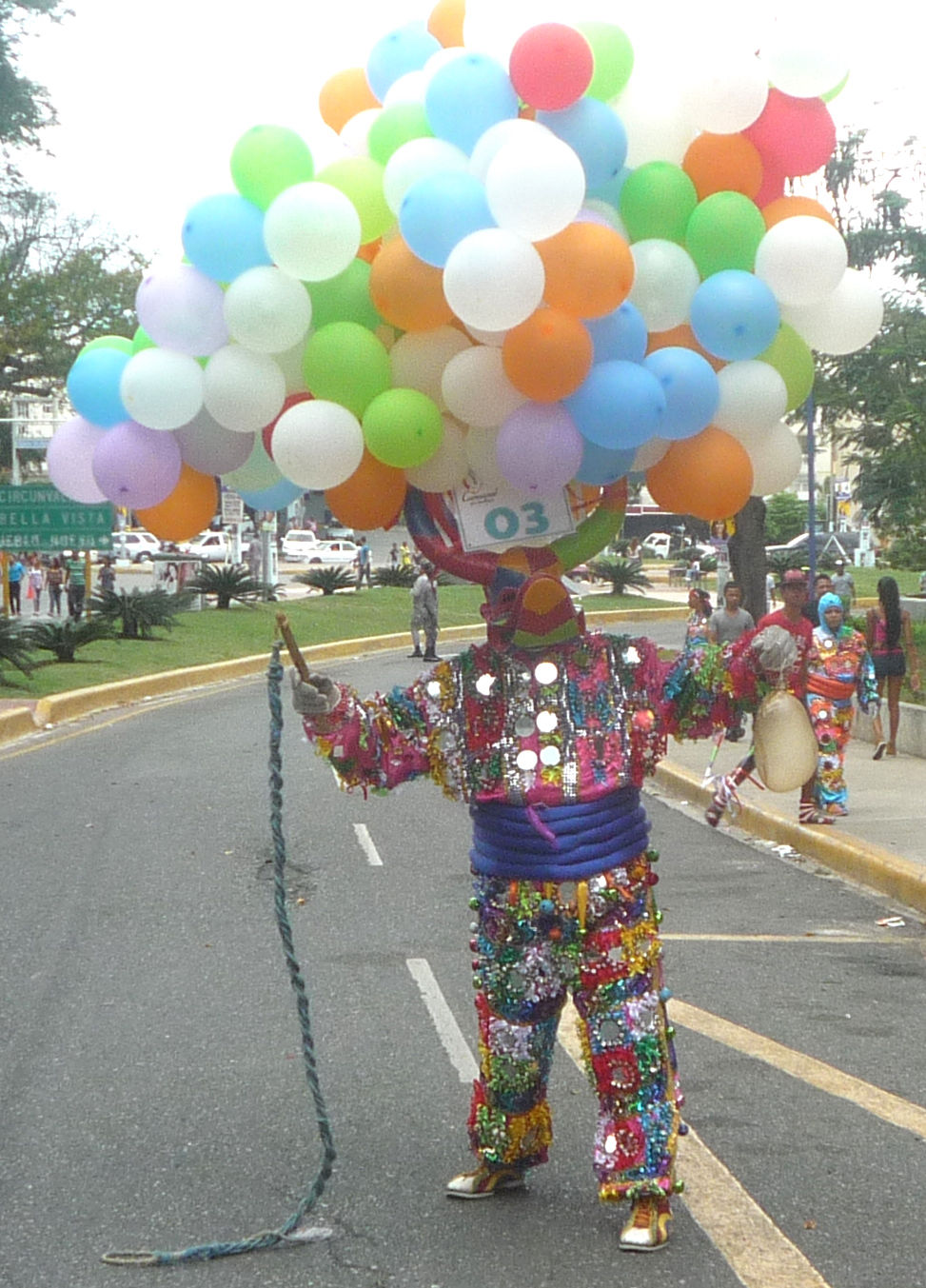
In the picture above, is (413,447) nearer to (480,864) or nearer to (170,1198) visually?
(480,864)

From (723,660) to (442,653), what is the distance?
26.8 meters

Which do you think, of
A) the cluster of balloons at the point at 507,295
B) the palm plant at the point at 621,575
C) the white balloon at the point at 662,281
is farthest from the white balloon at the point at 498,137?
the palm plant at the point at 621,575

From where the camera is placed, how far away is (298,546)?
66.4 meters

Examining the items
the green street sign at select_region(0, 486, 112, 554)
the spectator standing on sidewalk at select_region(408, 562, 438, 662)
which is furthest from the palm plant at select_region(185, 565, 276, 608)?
the green street sign at select_region(0, 486, 112, 554)

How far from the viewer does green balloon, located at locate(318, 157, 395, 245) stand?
418cm

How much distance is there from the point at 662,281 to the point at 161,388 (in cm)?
131

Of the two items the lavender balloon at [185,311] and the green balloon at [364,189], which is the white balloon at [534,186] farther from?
the lavender balloon at [185,311]

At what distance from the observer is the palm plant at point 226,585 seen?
36094 millimetres

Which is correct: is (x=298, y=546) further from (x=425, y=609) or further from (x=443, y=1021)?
(x=443, y=1021)

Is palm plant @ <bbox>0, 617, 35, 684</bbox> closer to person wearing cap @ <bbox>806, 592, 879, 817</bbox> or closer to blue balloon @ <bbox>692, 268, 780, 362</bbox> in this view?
person wearing cap @ <bbox>806, 592, 879, 817</bbox>

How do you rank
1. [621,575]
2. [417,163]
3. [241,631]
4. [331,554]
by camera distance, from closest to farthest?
[417,163], [241,631], [621,575], [331,554]

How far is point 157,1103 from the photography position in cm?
550

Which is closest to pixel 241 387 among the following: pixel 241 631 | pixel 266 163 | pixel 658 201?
pixel 266 163

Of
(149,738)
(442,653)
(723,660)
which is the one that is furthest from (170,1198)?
(442,653)
